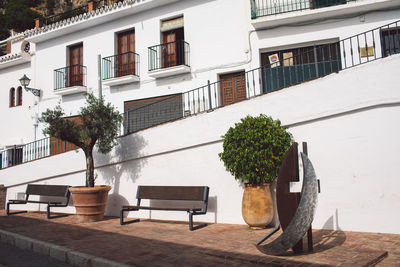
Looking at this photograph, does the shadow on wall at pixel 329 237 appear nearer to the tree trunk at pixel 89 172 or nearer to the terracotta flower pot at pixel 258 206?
the terracotta flower pot at pixel 258 206

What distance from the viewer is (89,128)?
8.12 meters

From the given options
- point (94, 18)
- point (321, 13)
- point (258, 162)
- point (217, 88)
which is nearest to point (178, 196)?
point (258, 162)

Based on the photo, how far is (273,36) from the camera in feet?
34.2

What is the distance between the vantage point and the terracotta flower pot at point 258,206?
6.09m

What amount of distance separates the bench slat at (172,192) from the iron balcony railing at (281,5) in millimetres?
6529

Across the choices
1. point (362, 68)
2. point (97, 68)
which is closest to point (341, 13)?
point (362, 68)

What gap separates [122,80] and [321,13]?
7439 mm

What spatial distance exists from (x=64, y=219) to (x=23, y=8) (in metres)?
29.6

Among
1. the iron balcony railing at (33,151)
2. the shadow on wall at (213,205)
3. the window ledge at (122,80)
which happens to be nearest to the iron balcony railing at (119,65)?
the window ledge at (122,80)

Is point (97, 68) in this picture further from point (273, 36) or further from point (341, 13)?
point (341, 13)

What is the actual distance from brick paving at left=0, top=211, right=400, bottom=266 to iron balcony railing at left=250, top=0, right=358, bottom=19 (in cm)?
755

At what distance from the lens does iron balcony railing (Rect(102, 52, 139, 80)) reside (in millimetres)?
12688

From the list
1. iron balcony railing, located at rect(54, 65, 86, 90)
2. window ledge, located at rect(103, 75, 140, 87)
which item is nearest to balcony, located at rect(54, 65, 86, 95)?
iron balcony railing, located at rect(54, 65, 86, 90)

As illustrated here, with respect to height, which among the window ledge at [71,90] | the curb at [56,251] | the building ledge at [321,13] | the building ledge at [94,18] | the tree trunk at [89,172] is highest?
the building ledge at [94,18]
